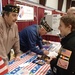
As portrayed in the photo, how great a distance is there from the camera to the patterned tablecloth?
1.78m

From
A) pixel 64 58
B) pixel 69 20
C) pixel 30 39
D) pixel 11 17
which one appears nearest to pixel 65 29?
pixel 69 20

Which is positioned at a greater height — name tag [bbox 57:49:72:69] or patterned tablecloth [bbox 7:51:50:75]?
name tag [bbox 57:49:72:69]

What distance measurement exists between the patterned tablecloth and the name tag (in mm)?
401

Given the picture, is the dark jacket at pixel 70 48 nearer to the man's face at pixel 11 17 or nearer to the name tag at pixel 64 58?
the name tag at pixel 64 58

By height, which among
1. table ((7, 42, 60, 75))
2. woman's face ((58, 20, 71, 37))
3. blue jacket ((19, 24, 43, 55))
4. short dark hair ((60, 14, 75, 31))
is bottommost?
table ((7, 42, 60, 75))

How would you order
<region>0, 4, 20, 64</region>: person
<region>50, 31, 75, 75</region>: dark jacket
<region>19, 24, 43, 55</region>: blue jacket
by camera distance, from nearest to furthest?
<region>50, 31, 75, 75</region>: dark jacket, <region>0, 4, 20, 64</region>: person, <region>19, 24, 43, 55</region>: blue jacket

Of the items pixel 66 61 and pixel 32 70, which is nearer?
pixel 66 61

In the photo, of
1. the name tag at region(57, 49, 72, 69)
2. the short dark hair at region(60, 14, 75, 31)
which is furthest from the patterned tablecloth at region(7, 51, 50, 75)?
the short dark hair at region(60, 14, 75, 31)

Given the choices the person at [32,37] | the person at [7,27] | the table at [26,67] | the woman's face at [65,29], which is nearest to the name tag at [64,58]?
the woman's face at [65,29]

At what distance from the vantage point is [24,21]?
3.66m

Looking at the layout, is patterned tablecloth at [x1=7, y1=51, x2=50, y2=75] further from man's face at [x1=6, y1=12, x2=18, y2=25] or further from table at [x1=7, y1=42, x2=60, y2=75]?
man's face at [x1=6, y1=12, x2=18, y2=25]

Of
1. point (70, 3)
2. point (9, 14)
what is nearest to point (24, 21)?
point (9, 14)

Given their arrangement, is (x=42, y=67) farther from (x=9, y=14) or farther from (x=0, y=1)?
(x=0, y=1)

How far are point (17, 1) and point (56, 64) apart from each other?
7.03 feet
